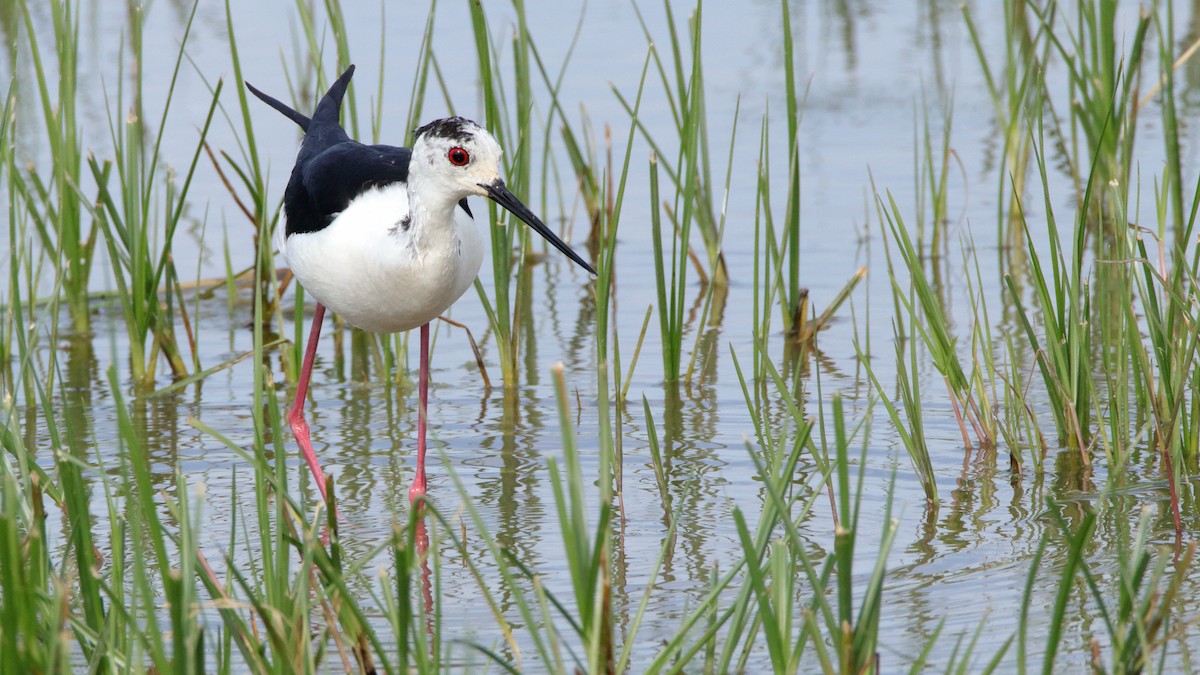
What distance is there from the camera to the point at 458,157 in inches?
153

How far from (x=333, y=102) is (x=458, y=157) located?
133 cm

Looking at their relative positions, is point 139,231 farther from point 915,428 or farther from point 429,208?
point 915,428

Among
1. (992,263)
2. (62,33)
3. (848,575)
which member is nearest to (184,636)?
(848,575)

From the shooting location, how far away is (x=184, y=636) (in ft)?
6.86

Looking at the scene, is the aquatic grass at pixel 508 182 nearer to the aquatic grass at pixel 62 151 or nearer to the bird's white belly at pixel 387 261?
the bird's white belly at pixel 387 261

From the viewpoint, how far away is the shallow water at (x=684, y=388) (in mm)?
3527

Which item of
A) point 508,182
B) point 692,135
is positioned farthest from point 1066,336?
point 508,182

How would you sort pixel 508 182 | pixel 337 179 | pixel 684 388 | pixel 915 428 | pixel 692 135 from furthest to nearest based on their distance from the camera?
pixel 684 388
pixel 508 182
pixel 692 135
pixel 337 179
pixel 915 428

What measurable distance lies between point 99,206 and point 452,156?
5.17 feet

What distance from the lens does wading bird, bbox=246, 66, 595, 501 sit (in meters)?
3.90

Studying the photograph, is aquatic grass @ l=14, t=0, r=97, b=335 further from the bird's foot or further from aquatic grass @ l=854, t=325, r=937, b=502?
aquatic grass @ l=854, t=325, r=937, b=502

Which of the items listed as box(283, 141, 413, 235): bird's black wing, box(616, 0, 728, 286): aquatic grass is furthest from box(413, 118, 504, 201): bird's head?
box(616, 0, 728, 286): aquatic grass

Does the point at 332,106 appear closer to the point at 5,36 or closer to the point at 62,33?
the point at 62,33

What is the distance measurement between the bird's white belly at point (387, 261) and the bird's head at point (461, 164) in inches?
5.0
